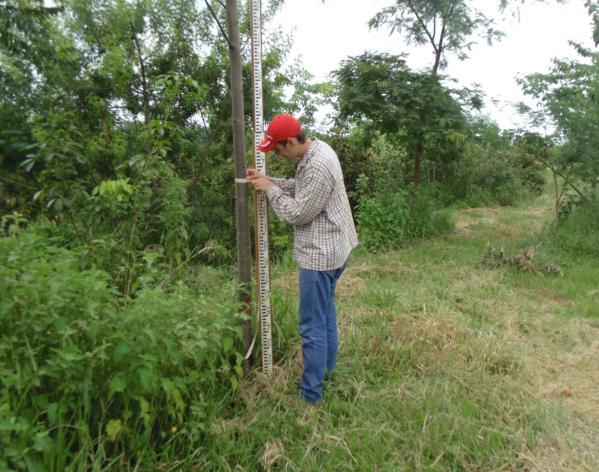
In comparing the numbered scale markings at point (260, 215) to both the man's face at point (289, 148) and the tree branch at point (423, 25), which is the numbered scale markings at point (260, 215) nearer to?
the man's face at point (289, 148)

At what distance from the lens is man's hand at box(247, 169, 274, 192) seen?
2.81m

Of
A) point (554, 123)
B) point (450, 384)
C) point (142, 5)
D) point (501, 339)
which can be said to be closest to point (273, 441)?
point (450, 384)

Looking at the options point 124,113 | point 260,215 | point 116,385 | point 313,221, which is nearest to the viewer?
point 116,385

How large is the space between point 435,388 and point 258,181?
1.77m

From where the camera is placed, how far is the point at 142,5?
16.9 ft

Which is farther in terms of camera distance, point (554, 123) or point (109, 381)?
point (554, 123)

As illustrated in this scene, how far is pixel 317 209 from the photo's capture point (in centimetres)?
272

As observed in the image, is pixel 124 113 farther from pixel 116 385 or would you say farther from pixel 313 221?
pixel 116 385

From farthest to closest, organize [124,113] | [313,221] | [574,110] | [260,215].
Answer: [574,110] → [124,113] → [260,215] → [313,221]

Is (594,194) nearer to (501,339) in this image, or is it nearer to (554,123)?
(554,123)

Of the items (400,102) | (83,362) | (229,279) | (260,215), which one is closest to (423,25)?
(400,102)

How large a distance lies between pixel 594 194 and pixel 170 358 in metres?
7.88

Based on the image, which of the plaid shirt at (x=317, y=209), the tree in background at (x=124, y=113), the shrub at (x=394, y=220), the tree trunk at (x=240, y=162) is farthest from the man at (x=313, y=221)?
the shrub at (x=394, y=220)

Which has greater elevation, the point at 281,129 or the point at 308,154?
the point at 281,129
